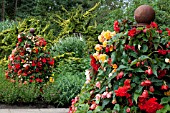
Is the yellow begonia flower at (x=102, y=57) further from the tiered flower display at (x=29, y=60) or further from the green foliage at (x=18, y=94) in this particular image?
the tiered flower display at (x=29, y=60)

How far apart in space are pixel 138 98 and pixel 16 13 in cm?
2203

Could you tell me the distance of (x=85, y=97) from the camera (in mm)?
2566

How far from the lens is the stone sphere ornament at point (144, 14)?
2.43m

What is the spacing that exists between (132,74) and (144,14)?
399 millimetres

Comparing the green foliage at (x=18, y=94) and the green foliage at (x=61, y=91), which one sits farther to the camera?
the green foliage at (x=61, y=91)

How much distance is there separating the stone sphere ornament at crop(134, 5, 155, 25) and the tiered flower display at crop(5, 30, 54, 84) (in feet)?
14.0

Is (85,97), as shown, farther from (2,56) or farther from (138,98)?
(2,56)

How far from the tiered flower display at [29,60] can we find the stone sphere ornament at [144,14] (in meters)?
4.25

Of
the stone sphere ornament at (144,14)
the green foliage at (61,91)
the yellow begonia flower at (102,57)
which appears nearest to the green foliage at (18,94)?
the green foliage at (61,91)

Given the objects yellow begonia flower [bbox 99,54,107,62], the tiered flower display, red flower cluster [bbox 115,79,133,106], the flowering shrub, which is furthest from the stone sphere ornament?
the tiered flower display

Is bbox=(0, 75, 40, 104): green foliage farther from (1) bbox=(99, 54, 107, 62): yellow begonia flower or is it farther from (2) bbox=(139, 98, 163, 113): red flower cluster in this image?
(2) bbox=(139, 98, 163, 113): red flower cluster

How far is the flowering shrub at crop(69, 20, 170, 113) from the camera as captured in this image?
2277 millimetres

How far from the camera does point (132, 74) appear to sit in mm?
2328

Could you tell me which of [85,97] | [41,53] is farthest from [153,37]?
[41,53]
